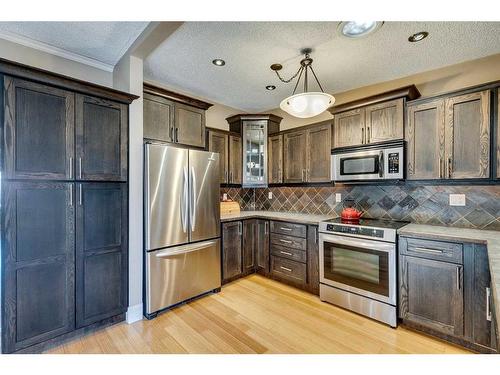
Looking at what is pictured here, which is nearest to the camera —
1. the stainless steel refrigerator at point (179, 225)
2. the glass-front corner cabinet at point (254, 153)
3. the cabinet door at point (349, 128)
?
the stainless steel refrigerator at point (179, 225)

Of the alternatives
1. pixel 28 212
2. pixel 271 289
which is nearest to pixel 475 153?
pixel 271 289

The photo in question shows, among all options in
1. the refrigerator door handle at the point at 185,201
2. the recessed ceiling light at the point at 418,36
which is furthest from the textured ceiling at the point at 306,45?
the refrigerator door handle at the point at 185,201

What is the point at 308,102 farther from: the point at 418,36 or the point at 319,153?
the point at 319,153

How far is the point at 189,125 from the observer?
2939 millimetres

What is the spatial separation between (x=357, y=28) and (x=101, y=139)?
2.35 metres

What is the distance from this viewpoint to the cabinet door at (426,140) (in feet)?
7.55

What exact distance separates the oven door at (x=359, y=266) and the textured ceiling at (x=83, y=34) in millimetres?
2799

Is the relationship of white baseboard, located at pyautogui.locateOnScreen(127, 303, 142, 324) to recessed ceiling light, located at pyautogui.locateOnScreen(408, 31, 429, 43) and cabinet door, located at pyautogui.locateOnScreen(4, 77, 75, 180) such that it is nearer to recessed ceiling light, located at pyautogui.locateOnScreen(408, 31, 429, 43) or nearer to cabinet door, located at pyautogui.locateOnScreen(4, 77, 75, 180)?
cabinet door, located at pyautogui.locateOnScreen(4, 77, 75, 180)

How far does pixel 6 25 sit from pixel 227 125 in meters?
2.65

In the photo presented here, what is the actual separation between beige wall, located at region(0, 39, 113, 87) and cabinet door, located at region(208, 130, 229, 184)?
1365mm

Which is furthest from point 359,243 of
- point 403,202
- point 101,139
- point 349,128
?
point 101,139

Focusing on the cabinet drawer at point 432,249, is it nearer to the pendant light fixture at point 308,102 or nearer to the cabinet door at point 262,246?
the pendant light fixture at point 308,102

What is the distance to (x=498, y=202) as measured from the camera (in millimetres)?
2242

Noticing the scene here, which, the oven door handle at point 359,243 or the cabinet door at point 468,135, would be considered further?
the oven door handle at point 359,243
